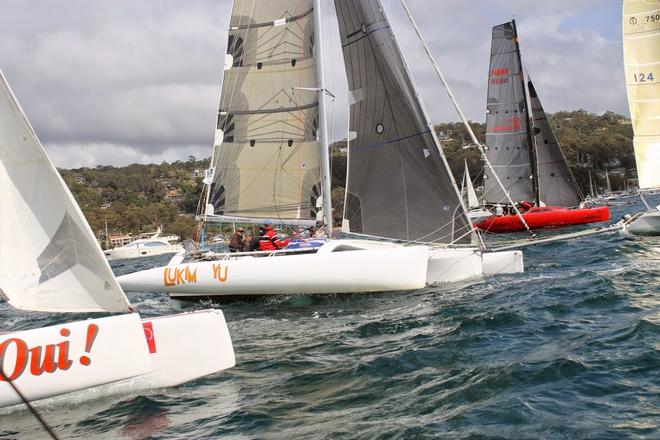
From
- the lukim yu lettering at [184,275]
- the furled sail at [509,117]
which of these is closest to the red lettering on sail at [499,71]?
the furled sail at [509,117]

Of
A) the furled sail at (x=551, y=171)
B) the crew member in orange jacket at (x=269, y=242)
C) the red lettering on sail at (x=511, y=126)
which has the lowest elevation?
the crew member in orange jacket at (x=269, y=242)

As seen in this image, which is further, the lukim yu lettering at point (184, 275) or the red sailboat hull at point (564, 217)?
the red sailboat hull at point (564, 217)

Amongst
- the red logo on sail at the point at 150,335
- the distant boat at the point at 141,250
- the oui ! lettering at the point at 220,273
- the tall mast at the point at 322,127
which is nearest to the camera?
the red logo on sail at the point at 150,335

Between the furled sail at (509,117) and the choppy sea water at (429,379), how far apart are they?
1966 cm

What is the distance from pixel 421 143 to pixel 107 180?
417 ft

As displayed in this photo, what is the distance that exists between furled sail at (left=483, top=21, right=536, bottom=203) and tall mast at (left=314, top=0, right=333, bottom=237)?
677 inches

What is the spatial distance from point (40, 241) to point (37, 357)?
46.4 inches

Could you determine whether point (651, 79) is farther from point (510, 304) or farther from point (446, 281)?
point (510, 304)

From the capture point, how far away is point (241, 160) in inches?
558

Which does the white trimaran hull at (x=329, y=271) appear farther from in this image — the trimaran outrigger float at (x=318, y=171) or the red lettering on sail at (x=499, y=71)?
the red lettering on sail at (x=499, y=71)

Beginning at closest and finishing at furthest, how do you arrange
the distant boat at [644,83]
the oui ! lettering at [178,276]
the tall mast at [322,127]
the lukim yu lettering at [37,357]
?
the lukim yu lettering at [37,357] < the oui ! lettering at [178,276] < the tall mast at [322,127] < the distant boat at [644,83]

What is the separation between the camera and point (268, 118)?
14.0 m

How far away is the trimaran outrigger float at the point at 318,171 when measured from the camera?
1098cm

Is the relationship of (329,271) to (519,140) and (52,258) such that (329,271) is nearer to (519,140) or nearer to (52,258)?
(52,258)
